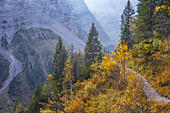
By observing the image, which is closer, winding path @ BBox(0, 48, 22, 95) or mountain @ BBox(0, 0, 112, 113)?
mountain @ BBox(0, 0, 112, 113)

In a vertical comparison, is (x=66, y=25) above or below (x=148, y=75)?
above

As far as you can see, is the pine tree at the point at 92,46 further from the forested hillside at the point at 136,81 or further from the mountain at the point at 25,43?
the mountain at the point at 25,43

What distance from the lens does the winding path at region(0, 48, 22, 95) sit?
78.7m

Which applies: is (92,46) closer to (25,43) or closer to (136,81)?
(136,81)

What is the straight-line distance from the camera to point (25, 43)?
359ft

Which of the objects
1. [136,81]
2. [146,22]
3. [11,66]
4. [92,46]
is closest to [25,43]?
[11,66]

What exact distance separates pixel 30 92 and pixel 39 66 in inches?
1099

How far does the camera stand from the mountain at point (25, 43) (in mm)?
78312

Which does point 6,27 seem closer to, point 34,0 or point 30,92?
point 34,0

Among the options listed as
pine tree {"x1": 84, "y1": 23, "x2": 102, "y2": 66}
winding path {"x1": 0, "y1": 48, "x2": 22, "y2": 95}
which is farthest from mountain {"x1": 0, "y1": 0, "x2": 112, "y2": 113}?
pine tree {"x1": 84, "y1": 23, "x2": 102, "y2": 66}

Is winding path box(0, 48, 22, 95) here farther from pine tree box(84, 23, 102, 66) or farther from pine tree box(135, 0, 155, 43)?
pine tree box(135, 0, 155, 43)

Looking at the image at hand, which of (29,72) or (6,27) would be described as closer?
(29,72)

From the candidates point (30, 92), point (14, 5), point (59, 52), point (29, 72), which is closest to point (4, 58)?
point (29, 72)

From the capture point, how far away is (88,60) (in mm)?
26453
